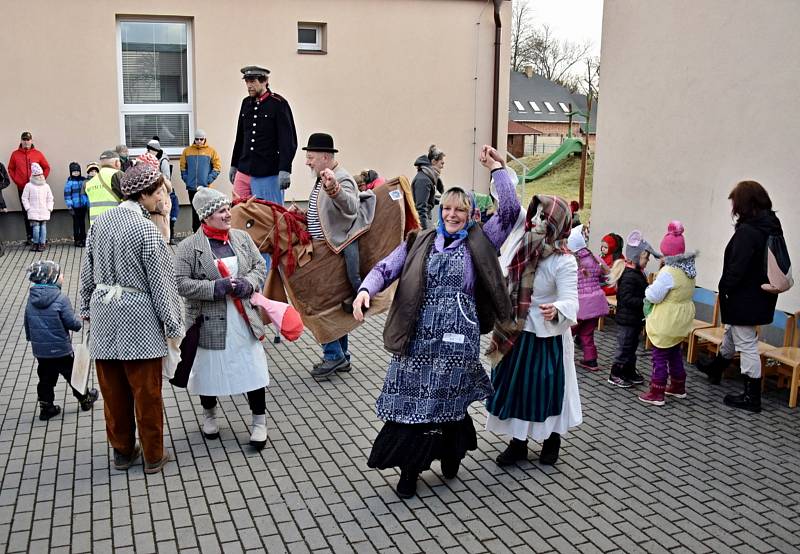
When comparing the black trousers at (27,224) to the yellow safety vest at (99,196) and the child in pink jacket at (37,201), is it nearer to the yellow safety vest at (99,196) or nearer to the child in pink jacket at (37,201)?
the child in pink jacket at (37,201)

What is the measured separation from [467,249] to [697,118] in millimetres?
4865

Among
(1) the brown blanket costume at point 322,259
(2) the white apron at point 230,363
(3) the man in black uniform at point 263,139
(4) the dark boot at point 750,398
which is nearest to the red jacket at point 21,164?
(3) the man in black uniform at point 263,139

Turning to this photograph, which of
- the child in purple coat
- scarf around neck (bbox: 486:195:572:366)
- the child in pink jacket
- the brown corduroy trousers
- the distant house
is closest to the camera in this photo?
the brown corduroy trousers

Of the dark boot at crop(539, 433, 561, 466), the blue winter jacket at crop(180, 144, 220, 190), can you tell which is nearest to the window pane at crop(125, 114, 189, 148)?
the blue winter jacket at crop(180, 144, 220, 190)

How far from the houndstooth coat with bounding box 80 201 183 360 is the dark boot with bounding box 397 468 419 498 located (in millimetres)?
1666

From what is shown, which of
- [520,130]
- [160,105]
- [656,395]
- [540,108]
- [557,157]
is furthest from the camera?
[540,108]

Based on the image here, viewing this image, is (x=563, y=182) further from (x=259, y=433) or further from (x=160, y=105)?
(x=259, y=433)

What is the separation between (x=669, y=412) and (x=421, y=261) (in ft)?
10.2

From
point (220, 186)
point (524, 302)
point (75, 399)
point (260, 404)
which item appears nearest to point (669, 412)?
point (524, 302)

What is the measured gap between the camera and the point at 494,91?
56.0 feet

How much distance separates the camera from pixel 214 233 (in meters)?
5.62

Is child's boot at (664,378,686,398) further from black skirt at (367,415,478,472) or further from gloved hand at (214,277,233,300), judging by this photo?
gloved hand at (214,277,233,300)

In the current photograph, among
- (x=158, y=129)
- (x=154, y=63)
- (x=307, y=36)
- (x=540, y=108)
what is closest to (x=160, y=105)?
(x=158, y=129)

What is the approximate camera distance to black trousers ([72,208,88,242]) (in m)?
13.6
